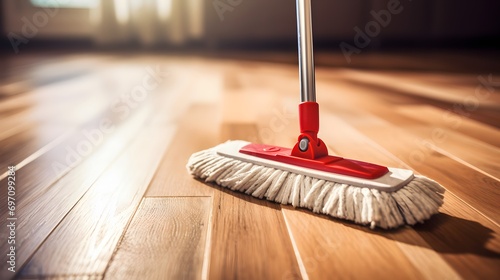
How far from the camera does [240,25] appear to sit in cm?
376

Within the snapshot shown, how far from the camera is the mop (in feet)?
2.25

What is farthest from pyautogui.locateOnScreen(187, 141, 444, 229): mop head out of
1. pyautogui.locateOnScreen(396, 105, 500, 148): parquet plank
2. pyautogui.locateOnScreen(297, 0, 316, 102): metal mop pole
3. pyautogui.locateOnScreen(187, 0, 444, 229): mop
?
pyautogui.locateOnScreen(396, 105, 500, 148): parquet plank

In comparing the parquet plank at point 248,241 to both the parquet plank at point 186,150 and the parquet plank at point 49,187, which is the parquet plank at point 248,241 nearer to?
the parquet plank at point 186,150

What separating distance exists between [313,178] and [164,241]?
222mm

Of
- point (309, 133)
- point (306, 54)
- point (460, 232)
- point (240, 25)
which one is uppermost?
point (240, 25)

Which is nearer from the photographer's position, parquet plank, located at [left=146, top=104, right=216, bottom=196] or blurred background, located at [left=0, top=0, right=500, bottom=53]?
parquet plank, located at [left=146, top=104, right=216, bottom=196]

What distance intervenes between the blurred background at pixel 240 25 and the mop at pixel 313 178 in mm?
2867

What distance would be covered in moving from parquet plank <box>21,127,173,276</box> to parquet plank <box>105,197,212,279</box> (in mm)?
17

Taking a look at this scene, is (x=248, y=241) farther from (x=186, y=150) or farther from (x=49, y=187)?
(x=186, y=150)

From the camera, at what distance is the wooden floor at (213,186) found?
23.8 inches

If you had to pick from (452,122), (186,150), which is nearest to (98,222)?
(186,150)

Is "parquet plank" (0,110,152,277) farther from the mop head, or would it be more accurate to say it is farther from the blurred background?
the blurred background

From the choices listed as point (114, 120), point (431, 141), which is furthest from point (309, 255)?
point (114, 120)

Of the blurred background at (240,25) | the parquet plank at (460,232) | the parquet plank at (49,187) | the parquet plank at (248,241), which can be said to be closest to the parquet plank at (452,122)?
the parquet plank at (460,232)
